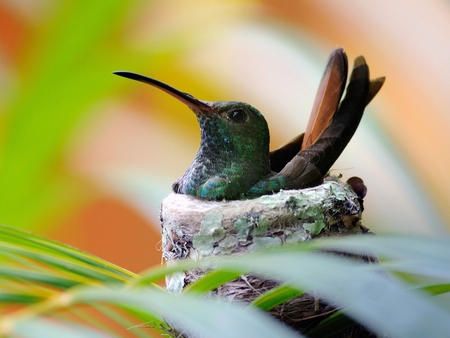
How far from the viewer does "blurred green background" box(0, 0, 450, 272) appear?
1.45 m

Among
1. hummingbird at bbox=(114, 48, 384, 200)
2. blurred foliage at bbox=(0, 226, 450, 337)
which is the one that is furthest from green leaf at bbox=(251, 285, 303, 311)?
hummingbird at bbox=(114, 48, 384, 200)

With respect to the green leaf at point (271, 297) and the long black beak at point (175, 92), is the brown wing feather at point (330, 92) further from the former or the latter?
the green leaf at point (271, 297)

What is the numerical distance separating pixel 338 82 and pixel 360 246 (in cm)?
79

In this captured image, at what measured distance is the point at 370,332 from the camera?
0.80 metres

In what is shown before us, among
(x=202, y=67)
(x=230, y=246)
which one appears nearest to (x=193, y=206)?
(x=230, y=246)

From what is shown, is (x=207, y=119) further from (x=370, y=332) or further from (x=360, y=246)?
(x=360, y=246)

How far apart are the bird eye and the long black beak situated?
0.17ft

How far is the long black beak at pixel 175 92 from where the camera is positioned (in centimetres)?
91

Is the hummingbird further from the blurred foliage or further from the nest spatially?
the blurred foliage

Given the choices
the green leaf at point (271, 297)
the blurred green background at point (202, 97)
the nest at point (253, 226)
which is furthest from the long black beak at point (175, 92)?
the green leaf at point (271, 297)

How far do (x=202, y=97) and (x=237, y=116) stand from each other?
80cm

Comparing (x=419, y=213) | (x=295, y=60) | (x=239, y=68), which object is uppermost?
(x=239, y=68)

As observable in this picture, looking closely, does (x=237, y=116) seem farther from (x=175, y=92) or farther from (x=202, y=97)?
(x=202, y=97)

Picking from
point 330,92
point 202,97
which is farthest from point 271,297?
point 202,97
